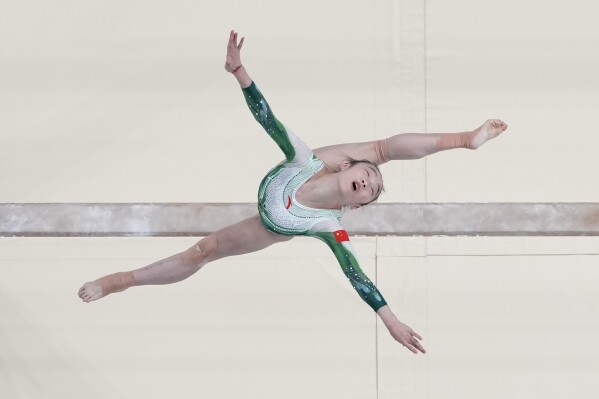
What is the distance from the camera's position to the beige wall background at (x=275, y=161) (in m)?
4.00

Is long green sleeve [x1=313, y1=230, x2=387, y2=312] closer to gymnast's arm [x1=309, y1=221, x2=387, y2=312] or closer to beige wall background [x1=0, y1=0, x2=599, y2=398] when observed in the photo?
gymnast's arm [x1=309, y1=221, x2=387, y2=312]

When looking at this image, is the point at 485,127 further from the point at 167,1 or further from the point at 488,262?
the point at 167,1

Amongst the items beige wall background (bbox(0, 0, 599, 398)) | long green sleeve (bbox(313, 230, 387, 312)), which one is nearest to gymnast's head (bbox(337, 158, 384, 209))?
long green sleeve (bbox(313, 230, 387, 312))

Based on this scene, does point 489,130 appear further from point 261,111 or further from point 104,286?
point 104,286

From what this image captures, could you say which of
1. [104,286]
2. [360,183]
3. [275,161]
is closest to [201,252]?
[104,286]

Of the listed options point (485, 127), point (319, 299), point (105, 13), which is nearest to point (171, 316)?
point (319, 299)

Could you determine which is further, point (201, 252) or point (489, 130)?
point (201, 252)

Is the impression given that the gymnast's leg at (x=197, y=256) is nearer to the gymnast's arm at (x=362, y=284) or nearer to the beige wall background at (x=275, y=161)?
the gymnast's arm at (x=362, y=284)

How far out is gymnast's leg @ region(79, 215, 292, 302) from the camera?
291 cm

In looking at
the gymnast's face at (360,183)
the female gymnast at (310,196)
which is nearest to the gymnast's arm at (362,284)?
the female gymnast at (310,196)

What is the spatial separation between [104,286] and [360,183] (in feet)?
2.62

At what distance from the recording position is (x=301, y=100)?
4020mm

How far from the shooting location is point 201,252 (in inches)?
117

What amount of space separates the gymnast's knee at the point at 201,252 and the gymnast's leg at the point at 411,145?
38cm
